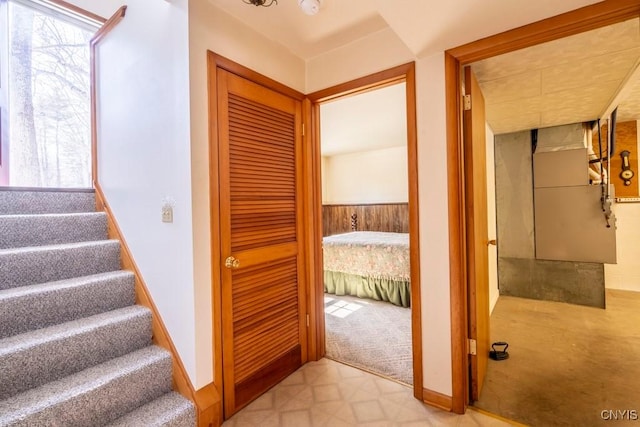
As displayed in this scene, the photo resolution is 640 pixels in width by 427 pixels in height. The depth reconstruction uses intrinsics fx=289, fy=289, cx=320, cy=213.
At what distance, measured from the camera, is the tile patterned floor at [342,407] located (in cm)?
157

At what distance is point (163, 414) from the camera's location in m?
1.39

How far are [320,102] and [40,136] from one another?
248 cm

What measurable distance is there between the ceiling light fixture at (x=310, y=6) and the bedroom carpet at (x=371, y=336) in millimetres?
2343

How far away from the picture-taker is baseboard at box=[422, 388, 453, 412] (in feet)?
5.38

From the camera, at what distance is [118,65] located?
2.01 metres

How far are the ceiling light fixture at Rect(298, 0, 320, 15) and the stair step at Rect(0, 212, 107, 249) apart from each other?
196 cm

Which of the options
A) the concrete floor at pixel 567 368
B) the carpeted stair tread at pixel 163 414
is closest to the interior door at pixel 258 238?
the carpeted stair tread at pixel 163 414

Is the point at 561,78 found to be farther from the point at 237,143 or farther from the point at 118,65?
the point at 118,65

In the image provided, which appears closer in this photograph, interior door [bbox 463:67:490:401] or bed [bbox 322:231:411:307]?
interior door [bbox 463:67:490:401]

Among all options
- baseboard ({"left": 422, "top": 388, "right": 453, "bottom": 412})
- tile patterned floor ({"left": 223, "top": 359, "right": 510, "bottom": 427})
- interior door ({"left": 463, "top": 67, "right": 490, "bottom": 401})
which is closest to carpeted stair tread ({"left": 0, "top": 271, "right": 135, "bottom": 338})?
tile patterned floor ({"left": 223, "top": 359, "right": 510, "bottom": 427})

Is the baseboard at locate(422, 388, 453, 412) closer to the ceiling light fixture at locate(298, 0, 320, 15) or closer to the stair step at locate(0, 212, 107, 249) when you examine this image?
the ceiling light fixture at locate(298, 0, 320, 15)

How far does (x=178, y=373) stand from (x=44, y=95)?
2.72m

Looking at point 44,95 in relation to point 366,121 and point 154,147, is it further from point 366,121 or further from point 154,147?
point 366,121

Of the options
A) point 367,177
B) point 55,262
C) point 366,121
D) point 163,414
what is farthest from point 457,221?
point 367,177
